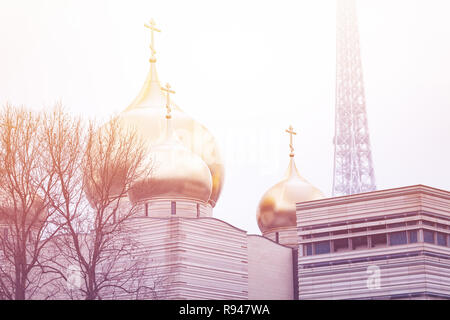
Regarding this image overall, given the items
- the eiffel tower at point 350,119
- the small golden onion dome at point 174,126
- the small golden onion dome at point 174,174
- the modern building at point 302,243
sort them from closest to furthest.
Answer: the modern building at point 302,243, the small golden onion dome at point 174,174, the small golden onion dome at point 174,126, the eiffel tower at point 350,119

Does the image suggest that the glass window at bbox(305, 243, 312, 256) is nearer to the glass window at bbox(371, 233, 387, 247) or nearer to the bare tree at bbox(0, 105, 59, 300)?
the glass window at bbox(371, 233, 387, 247)

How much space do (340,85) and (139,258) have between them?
2636cm

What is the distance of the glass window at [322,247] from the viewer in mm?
37562

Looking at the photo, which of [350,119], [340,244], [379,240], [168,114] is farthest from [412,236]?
[350,119]

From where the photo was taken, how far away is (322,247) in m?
37.8

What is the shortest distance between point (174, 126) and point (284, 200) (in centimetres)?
645

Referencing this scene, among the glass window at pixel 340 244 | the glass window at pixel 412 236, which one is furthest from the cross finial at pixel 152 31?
the glass window at pixel 412 236

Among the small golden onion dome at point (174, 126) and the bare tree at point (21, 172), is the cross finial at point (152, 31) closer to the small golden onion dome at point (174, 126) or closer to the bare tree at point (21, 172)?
the small golden onion dome at point (174, 126)

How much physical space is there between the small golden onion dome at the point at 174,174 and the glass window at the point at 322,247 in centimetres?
511

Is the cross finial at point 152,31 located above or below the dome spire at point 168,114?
above

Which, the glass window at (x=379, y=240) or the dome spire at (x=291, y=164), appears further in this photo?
the dome spire at (x=291, y=164)

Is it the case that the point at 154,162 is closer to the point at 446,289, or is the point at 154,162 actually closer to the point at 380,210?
the point at 380,210

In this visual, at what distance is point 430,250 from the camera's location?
3544 centimetres

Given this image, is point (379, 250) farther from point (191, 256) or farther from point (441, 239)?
point (191, 256)
